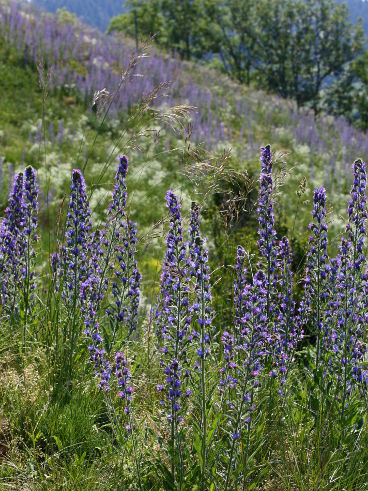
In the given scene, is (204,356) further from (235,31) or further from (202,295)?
(235,31)

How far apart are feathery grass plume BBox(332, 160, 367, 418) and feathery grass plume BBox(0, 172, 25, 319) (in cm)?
242

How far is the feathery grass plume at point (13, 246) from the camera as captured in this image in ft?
13.9

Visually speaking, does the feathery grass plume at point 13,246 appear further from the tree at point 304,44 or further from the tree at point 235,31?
the tree at point 235,31

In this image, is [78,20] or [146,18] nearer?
[78,20]

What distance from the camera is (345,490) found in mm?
2934

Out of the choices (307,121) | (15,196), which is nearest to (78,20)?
(307,121)

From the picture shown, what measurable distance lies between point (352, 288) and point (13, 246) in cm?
261

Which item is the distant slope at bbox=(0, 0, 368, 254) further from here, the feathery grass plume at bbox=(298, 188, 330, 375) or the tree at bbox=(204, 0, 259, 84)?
the tree at bbox=(204, 0, 259, 84)

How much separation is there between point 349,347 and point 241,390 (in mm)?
982

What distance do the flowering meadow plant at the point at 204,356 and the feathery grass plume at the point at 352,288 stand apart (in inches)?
0.4

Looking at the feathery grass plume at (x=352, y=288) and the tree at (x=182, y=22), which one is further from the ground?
the tree at (x=182, y=22)

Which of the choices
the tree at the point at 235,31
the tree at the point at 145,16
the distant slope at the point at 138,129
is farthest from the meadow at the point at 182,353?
the tree at the point at 235,31

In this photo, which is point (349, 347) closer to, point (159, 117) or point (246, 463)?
point (246, 463)

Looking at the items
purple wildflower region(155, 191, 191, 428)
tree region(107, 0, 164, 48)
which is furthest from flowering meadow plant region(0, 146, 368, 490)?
tree region(107, 0, 164, 48)
